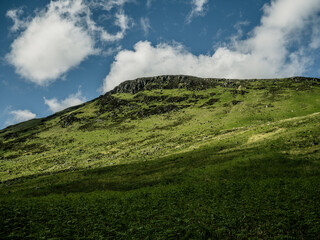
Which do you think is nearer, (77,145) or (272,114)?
(272,114)

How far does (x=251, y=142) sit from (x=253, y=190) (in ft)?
89.5

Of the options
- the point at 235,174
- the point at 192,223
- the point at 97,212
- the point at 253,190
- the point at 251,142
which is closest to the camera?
the point at 192,223

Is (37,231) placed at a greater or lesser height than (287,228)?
greater

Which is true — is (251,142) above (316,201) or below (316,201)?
above

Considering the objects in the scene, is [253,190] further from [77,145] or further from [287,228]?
[77,145]

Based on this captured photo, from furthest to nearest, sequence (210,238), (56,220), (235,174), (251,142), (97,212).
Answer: (251,142) → (235,174) → (97,212) → (56,220) → (210,238)

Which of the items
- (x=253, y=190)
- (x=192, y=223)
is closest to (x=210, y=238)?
(x=192, y=223)

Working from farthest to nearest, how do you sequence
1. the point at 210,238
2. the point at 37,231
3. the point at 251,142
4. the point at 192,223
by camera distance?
the point at 251,142, the point at 192,223, the point at 37,231, the point at 210,238

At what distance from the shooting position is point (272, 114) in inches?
4154

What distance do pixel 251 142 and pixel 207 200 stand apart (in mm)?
31909

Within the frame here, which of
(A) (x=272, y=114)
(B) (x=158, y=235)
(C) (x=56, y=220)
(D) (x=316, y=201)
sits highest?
(A) (x=272, y=114)

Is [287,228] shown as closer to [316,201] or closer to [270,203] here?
[270,203]

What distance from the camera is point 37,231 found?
15.5m

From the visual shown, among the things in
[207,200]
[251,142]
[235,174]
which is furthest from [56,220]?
[251,142]
